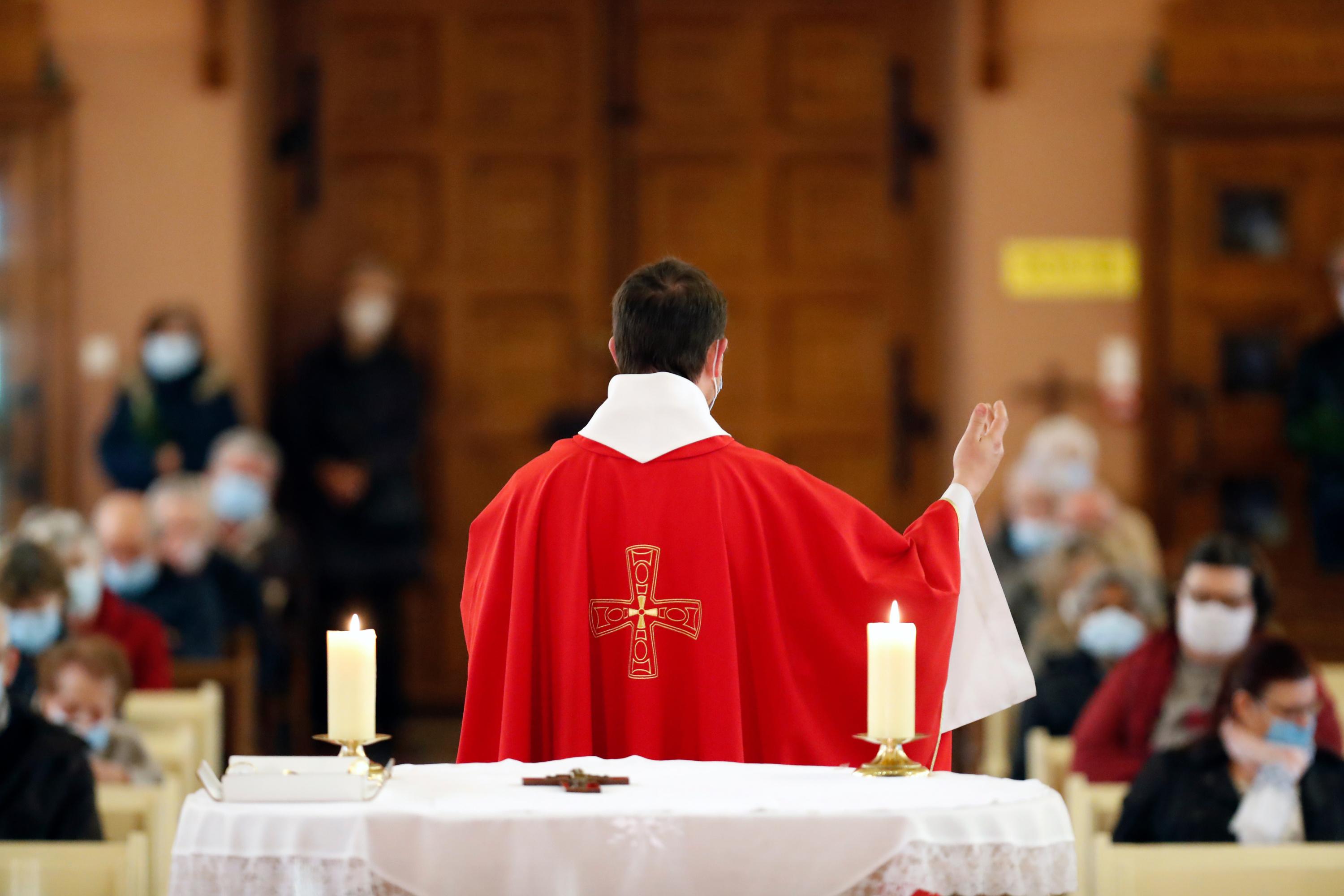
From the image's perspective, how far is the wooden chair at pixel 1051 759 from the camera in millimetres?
5410

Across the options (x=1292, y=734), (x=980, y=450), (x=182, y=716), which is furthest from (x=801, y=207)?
(x=980, y=450)

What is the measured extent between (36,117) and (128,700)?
392 centimetres

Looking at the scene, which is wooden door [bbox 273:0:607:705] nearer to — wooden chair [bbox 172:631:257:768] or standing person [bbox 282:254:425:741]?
standing person [bbox 282:254:425:741]

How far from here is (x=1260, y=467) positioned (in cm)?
885

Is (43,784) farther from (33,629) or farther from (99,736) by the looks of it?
(33,629)

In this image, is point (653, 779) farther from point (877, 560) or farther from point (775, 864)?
point (877, 560)

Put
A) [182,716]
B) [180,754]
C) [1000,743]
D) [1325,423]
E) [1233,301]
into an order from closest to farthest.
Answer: [180,754] < [182,716] < [1000,743] < [1325,423] < [1233,301]

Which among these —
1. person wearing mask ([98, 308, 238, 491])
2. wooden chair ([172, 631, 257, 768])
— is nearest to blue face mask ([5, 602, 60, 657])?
wooden chair ([172, 631, 257, 768])

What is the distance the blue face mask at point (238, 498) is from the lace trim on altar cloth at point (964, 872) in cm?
647

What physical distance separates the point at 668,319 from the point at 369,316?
600cm

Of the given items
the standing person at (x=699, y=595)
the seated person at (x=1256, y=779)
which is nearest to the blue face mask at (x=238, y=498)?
the seated person at (x=1256, y=779)

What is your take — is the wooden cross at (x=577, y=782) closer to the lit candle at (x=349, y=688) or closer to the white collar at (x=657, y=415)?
the lit candle at (x=349, y=688)

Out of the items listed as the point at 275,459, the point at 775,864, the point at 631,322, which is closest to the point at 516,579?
the point at 631,322

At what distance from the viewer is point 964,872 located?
90.6 inches
